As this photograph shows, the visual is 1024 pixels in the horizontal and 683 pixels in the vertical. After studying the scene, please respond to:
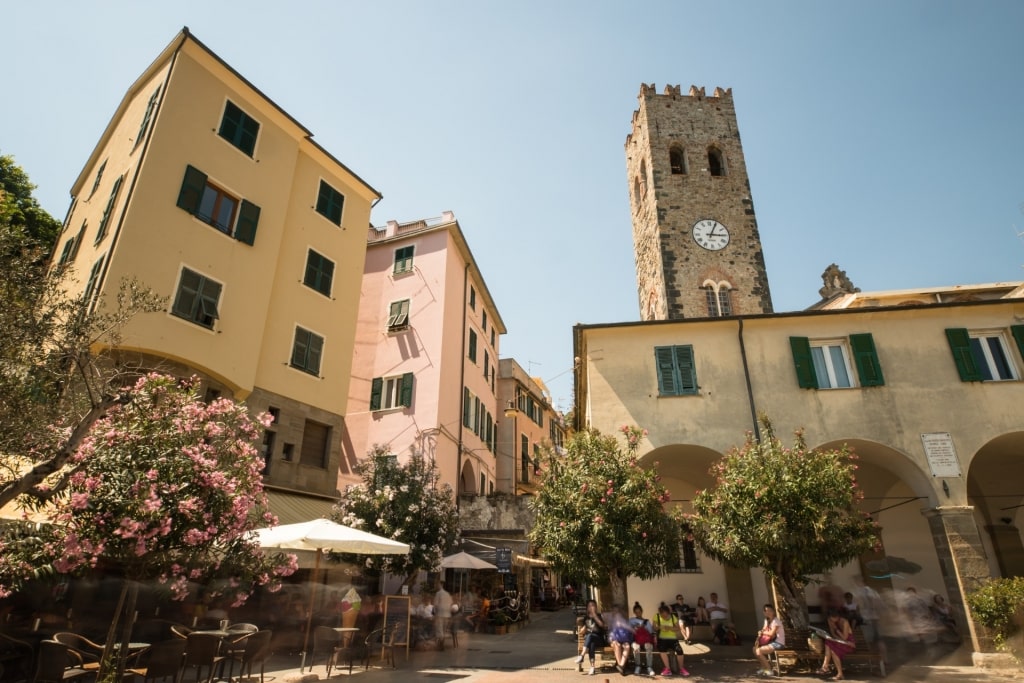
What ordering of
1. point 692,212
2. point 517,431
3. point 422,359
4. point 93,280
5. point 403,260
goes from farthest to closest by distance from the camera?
point 517,431, point 692,212, point 403,260, point 422,359, point 93,280

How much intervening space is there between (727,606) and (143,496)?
14.4 metres

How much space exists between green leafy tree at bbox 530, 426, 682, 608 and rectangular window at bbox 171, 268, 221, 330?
948 cm

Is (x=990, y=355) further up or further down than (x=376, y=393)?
further down

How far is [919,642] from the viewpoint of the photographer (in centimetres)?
1427

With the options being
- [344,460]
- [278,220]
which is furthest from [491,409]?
[278,220]

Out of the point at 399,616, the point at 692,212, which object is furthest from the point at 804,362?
the point at 692,212

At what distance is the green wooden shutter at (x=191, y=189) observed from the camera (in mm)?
14664

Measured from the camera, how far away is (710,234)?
89.3ft

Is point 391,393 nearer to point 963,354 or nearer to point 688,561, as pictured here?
point 688,561

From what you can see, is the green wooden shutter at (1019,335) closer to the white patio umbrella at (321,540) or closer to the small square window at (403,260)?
the white patio umbrella at (321,540)

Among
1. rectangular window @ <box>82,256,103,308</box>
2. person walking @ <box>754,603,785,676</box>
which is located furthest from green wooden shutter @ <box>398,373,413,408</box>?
person walking @ <box>754,603,785,676</box>

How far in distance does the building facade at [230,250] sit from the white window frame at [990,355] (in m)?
17.6

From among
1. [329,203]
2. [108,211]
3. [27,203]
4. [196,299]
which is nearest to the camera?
[196,299]

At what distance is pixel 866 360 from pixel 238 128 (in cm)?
1855
